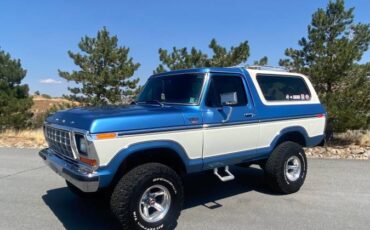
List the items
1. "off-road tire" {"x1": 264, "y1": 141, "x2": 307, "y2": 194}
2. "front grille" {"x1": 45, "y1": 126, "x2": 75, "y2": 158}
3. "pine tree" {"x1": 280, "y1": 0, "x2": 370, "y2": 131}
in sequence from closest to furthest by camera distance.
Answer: "front grille" {"x1": 45, "y1": 126, "x2": 75, "y2": 158} < "off-road tire" {"x1": 264, "y1": 141, "x2": 307, "y2": 194} < "pine tree" {"x1": 280, "y1": 0, "x2": 370, "y2": 131}

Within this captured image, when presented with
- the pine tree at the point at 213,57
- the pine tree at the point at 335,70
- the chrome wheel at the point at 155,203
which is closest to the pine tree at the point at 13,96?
the pine tree at the point at 213,57

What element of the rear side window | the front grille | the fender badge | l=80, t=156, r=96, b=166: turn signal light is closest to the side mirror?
the fender badge

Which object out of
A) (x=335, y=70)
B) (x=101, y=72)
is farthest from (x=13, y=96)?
(x=335, y=70)

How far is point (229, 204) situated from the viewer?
18.2ft

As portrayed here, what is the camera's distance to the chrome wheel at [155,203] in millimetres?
4403

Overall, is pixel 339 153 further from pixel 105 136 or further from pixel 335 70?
pixel 105 136

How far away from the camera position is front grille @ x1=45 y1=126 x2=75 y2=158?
14.8 ft

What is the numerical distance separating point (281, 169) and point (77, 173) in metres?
3.35

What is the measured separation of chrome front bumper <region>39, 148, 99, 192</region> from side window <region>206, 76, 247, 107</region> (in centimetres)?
187

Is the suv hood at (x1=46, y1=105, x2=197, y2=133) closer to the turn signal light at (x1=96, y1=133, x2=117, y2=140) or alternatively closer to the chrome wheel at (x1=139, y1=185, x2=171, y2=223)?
the turn signal light at (x1=96, y1=133, x2=117, y2=140)

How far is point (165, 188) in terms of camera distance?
14.9 feet

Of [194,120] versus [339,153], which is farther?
[339,153]

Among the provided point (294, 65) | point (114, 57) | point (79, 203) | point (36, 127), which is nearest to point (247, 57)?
point (294, 65)

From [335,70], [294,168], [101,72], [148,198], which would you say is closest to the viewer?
[148,198]
